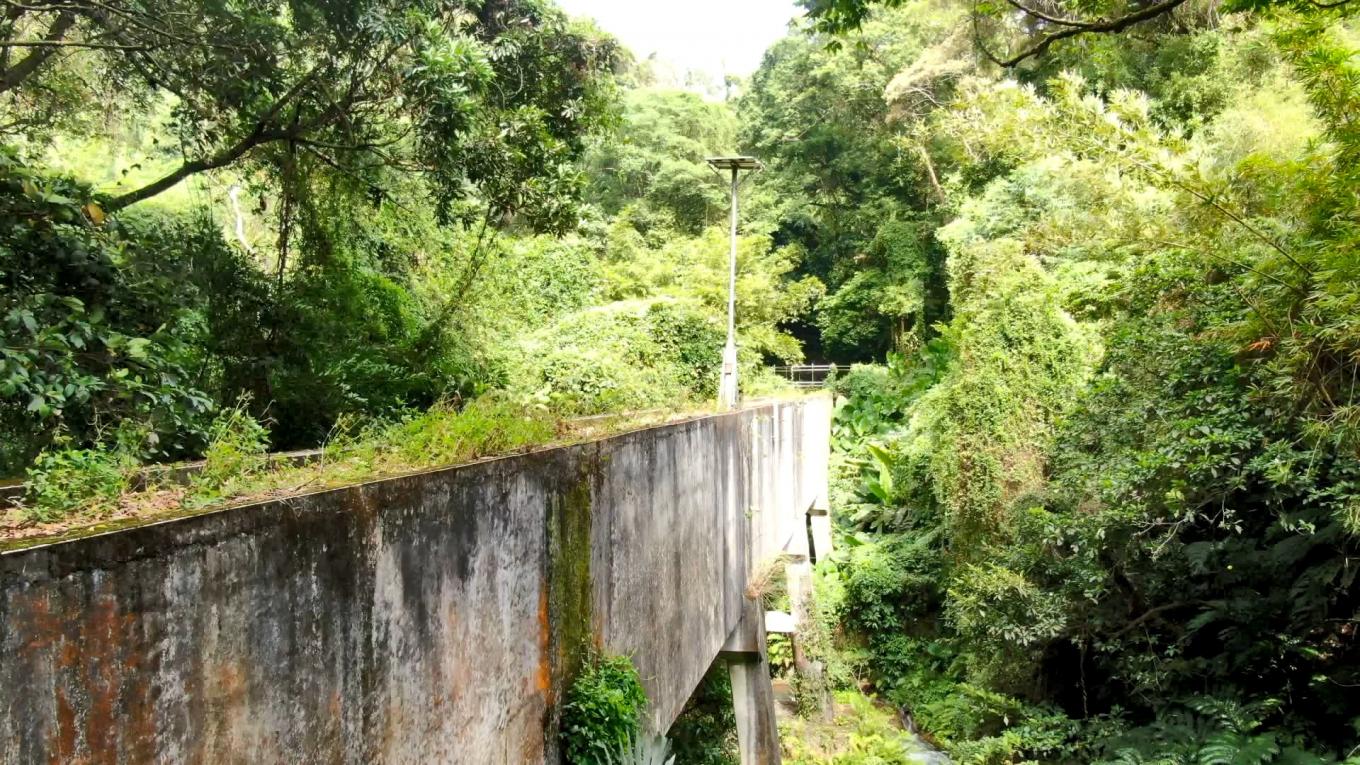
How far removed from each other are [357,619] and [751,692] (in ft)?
21.6

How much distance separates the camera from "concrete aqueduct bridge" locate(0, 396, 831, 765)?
1.63m

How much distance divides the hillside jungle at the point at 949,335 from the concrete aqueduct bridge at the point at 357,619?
0.97ft

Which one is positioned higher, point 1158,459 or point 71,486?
point 1158,459

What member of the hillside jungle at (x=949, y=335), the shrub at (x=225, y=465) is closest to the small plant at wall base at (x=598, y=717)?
the hillside jungle at (x=949, y=335)

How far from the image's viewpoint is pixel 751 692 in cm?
831

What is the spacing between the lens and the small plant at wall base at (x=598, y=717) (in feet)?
12.3

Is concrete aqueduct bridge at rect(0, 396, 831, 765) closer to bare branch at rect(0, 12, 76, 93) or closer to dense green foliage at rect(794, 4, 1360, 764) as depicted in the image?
dense green foliage at rect(794, 4, 1360, 764)

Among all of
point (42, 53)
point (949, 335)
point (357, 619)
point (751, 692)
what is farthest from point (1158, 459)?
point (949, 335)

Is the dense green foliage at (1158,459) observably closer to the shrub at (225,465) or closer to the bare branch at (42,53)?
the shrub at (225,465)

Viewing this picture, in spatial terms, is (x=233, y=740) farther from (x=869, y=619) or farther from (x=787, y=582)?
(x=869, y=619)

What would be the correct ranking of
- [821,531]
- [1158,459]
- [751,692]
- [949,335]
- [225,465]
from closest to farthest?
1. [225,465]
2. [1158,459]
3. [751,692]
4. [949,335]
5. [821,531]

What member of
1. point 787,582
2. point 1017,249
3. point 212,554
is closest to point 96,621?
point 212,554

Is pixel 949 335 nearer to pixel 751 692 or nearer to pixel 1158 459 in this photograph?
pixel 751 692

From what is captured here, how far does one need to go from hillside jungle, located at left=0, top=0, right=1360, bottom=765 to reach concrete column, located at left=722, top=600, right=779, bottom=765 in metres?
1.66
